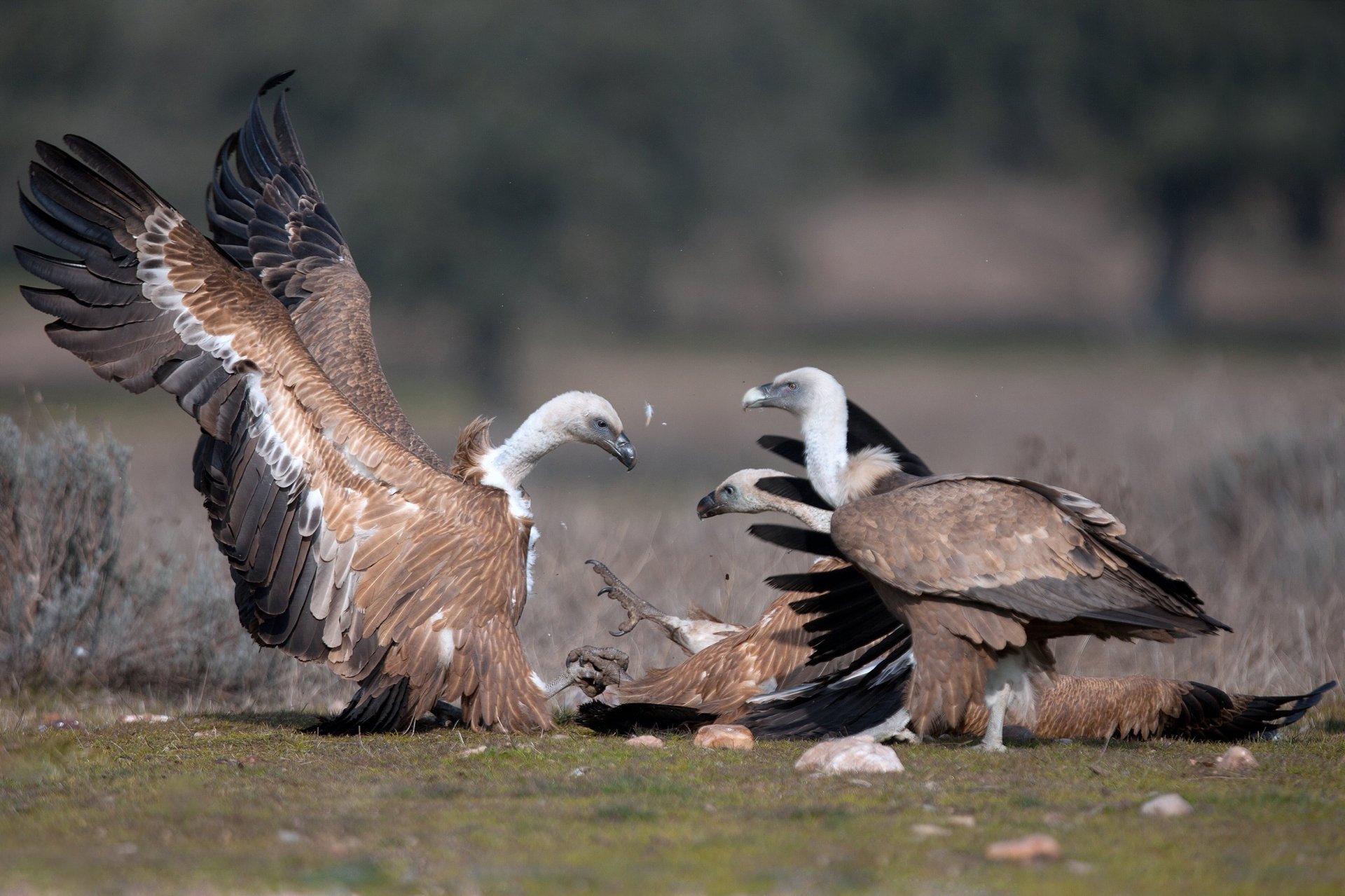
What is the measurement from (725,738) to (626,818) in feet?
4.88

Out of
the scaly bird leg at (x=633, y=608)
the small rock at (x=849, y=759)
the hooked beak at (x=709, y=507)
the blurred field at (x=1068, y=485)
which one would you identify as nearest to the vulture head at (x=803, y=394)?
the hooked beak at (x=709, y=507)

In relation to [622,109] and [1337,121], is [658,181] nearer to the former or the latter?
[622,109]

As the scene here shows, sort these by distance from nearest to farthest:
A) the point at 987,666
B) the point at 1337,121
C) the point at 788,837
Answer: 1. the point at 788,837
2. the point at 987,666
3. the point at 1337,121

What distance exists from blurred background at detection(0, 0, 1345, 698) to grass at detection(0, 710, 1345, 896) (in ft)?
29.6

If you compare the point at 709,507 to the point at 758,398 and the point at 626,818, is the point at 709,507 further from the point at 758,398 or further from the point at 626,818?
the point at 626,818

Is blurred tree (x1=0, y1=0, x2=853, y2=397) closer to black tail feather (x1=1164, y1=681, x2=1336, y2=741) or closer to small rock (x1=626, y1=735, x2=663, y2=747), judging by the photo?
black tail feather (x1=1164, y1=681, x2=1336, y2=741)

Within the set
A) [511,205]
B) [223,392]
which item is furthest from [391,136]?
[223,392]

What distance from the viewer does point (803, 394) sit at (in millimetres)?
6562

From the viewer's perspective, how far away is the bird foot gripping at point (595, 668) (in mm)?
6867

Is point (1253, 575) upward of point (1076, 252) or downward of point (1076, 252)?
downward

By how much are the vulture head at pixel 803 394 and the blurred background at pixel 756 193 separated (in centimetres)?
795

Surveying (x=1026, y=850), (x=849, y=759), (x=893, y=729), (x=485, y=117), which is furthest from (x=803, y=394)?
(x=485, y=117)

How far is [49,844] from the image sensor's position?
4195 millimetres

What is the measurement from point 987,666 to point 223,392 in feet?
10.4
